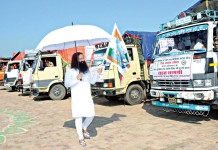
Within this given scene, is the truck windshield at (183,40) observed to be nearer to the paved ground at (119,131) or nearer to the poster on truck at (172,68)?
the poster on truck at (172,68)

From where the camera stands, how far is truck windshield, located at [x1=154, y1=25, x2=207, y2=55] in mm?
6480

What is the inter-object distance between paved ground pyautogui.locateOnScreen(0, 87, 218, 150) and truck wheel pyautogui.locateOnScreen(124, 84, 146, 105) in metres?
1.14

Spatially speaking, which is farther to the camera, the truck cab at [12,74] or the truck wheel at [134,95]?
the truck cab at [12,74]

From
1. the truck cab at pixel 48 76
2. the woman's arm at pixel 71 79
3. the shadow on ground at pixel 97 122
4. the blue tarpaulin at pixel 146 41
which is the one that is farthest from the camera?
the truck cab at pixel 48 76

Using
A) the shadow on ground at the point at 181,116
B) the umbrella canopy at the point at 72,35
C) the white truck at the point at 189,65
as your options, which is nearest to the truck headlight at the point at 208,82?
the white truck at the point at 189,65

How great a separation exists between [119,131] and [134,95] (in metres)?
3.94

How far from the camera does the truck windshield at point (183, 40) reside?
6.48 meters

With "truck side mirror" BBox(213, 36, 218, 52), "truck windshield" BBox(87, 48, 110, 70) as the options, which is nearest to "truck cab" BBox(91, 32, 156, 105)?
"truck windshield" BBox(87, 48, 110, 70)

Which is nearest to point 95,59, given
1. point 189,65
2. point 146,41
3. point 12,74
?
point 146,41

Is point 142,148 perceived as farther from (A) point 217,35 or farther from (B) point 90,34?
(A) point 217,35

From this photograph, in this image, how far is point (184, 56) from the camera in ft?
21.1

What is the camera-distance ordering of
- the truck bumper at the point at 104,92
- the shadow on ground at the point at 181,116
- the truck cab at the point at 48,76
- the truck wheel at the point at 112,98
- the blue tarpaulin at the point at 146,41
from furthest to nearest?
the truck cab at the point at 48,76 → the truck wheel at the point at 112,98 → the blue tarpaulin at the point at 146,41 → the truck bumper at the point at 104,92 → the shadow on ground at the point at 181,116

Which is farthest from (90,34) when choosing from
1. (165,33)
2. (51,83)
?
(51,83)

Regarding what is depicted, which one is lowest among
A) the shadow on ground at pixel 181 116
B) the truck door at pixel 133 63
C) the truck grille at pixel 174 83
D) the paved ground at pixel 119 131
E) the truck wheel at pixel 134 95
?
the paved ground at pixel 119 131
